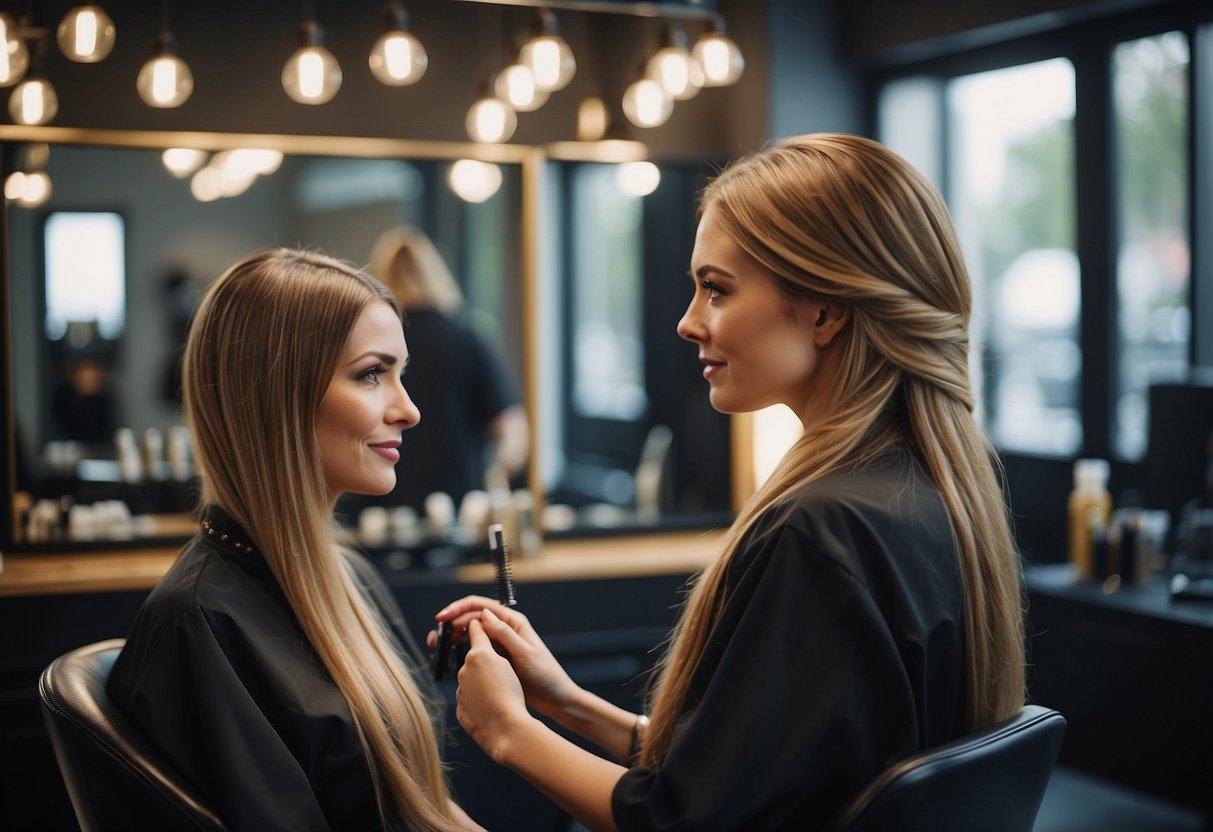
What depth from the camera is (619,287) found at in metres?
4.25

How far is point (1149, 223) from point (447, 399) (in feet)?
7.33

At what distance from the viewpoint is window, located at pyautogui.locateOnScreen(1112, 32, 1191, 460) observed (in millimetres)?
3455

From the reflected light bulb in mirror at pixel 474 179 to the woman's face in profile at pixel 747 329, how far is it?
99.2 inches

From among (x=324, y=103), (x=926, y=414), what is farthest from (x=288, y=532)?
(x=324, y=103)

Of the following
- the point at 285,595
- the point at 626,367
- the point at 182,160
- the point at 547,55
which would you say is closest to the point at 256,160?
the point at 182,160

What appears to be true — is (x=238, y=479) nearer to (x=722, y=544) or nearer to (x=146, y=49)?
(x=722, y=544)

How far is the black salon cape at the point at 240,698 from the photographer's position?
140 centimetres

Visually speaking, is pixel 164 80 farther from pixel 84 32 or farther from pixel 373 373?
pixel 373 373

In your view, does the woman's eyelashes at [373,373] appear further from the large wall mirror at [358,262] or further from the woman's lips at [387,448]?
the large wall mirror at [358,262]

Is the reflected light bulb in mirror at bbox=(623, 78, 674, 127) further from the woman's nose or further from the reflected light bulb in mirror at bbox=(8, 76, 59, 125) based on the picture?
the woman's nose

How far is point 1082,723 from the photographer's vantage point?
3.08 metres

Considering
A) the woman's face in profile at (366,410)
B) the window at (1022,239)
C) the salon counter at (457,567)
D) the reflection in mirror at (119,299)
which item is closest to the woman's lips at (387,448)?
the woman's face in profile at (366,410)

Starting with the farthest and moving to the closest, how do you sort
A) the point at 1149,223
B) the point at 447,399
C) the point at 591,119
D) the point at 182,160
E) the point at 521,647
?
the point at 591,119 < the point at 447,399 < the point at 1149,223 < the point at 182,160 < the point at 521,647

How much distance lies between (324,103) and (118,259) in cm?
79
